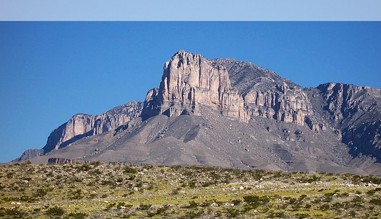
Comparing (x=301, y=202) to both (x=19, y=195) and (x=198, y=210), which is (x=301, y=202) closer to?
(x=198, y=210)

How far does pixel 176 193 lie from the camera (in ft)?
175

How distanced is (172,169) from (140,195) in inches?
543

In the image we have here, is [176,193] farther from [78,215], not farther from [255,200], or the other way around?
[78,215]

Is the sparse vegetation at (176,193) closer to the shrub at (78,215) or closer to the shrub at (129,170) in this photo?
the shrub at (78,215)

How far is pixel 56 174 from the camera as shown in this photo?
62.0m

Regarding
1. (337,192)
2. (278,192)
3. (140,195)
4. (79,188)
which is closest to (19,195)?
(79,188)

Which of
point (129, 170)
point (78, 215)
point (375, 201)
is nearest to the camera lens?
point (78, 215)

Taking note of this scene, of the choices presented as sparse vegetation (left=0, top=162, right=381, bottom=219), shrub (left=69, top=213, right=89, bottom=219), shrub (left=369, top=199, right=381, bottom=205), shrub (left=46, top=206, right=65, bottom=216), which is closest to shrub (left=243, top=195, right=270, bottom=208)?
sparse vegetation (left=0, top=162, right=381, bottom=219)

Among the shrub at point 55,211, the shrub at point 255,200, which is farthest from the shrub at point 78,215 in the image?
the shrub at point 255,200

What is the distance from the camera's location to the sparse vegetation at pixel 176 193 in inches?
1748

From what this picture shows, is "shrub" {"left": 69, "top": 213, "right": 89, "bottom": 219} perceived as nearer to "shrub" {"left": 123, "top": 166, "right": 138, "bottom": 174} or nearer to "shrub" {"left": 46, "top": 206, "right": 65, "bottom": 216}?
"shrub" {"left": 46, "top": 206, "right": 65, "bottom": 216}

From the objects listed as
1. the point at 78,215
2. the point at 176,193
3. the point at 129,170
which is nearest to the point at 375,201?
the point at 176,193

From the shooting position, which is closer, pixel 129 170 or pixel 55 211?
pixel 55 211

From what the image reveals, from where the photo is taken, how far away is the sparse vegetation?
4441cm
